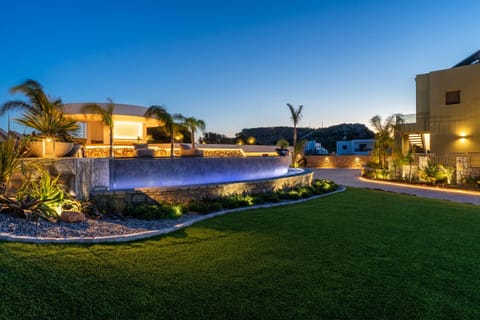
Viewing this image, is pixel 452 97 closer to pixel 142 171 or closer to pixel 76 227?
pixel 142 171

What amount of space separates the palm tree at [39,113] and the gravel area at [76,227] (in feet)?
12.1

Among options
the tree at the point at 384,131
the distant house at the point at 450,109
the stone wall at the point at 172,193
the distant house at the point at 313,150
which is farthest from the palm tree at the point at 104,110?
the distant house at the point at 313,150

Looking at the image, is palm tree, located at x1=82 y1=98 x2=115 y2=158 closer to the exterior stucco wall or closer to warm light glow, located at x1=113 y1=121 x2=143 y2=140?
warm light glow, located at x1=113 y1=121 x2=143 y2=140

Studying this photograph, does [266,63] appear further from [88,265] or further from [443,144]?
[88,265]

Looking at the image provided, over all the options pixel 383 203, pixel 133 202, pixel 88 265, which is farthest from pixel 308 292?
pixel 383 203

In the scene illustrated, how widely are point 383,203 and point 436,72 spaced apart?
1385 centimetres

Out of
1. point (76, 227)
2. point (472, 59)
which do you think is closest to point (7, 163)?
point (76, 227)

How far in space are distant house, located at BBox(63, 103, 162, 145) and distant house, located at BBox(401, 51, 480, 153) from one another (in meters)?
17.1

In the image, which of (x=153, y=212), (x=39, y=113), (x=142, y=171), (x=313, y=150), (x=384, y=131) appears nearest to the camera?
(x=153, y=212)

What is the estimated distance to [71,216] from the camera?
15.8ft

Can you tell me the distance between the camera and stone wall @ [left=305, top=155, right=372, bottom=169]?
1179 inches

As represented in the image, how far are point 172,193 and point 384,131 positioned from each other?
17.3m

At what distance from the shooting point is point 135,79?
75.2ft

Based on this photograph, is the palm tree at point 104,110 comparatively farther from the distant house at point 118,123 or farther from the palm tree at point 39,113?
the palm tree at point 39,113
